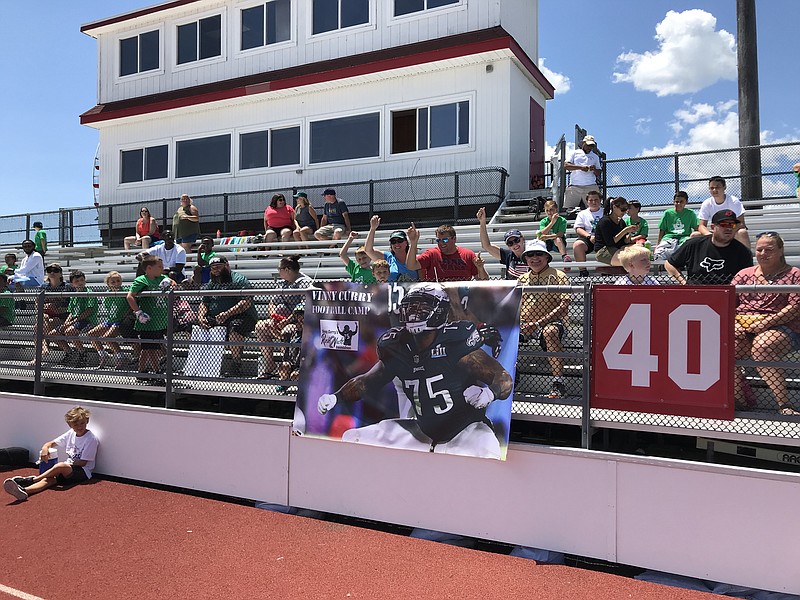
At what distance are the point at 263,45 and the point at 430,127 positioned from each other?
18.9ft

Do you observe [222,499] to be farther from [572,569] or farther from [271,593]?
[572,569]

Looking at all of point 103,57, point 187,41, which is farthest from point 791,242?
point 103,57

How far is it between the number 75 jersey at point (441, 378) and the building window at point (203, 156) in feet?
45.2

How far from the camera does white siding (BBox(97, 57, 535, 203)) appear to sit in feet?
47.3

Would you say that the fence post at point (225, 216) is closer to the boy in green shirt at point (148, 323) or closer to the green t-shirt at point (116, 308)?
the green t-shirt at point (116, 308)

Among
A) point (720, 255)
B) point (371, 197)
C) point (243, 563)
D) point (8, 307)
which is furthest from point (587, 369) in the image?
point (371, 197)

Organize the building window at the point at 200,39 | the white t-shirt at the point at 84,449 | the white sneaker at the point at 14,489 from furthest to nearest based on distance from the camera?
the building window at the point at 200,39 → the white t-shirt at the point at 84,449 → the white sneaker at the point at 14,489

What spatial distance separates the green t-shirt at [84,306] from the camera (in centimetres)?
780

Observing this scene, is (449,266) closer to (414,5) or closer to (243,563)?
(243,563)

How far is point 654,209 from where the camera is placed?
11.8m

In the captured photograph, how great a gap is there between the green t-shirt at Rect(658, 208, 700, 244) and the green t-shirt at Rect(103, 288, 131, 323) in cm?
722

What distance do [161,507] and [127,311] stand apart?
2.34 metres

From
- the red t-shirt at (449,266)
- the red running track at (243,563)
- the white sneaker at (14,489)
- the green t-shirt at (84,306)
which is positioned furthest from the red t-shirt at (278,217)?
the red running track at (243,563)

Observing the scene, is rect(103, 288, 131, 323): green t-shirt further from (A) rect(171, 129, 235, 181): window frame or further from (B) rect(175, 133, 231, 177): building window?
(B) rect(175, 133, 231, 177): building window
